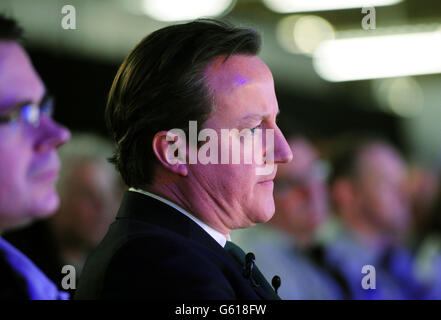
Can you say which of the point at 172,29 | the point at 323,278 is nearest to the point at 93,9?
the point at 323,278

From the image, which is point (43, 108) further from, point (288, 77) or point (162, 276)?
point (288, 77)

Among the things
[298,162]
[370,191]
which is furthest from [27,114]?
[370,191]

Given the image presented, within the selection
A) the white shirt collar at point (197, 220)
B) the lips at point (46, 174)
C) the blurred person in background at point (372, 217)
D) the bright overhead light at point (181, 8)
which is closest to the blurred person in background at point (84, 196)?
the lips at point (46, 174)

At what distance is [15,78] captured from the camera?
4.32ft

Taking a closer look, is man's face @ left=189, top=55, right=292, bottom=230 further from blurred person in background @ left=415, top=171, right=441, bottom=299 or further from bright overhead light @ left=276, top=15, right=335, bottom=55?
bright overhead light @ left=276, top=15, right=335, bottom=55

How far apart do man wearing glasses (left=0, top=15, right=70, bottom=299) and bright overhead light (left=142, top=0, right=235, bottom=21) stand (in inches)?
101

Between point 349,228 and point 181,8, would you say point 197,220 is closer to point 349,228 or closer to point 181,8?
point 349,228

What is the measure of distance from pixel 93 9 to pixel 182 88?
3.53m

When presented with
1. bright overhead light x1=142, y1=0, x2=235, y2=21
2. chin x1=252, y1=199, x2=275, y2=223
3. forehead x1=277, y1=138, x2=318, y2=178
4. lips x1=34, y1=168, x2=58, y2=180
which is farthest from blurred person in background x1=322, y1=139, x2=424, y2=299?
chin x1=252, y1=199, x2=275, y2=223

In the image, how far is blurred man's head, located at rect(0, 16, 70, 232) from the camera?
4.30 feet

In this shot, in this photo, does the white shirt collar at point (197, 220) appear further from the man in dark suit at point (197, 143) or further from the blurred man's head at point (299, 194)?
the blurred man's head at point (299, 194)

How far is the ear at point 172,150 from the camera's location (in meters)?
1.04

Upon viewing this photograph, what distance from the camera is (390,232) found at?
323 cm

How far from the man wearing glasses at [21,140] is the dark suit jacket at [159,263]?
33cm
